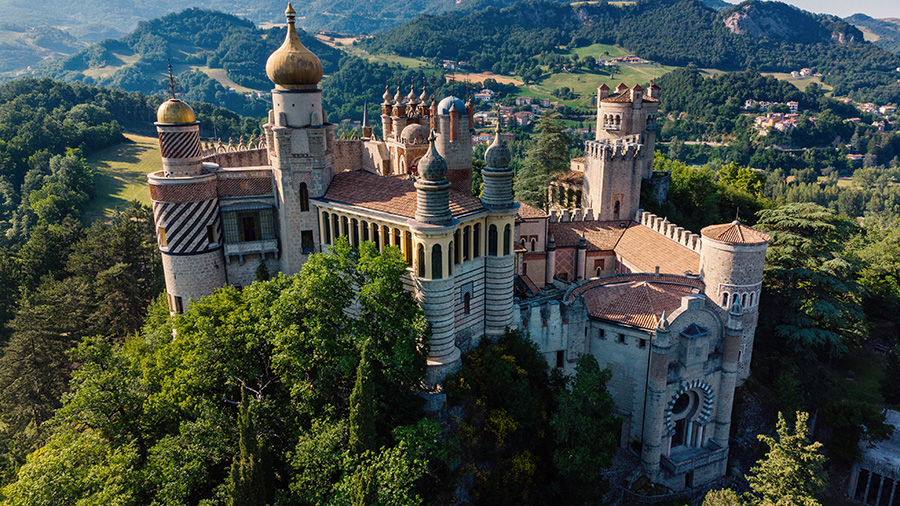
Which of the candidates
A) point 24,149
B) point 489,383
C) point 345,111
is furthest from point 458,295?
point 345,111

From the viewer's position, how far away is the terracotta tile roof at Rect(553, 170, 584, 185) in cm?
6154

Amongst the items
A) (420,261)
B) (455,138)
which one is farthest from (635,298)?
(455,138)

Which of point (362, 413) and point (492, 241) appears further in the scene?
point (492, 241)

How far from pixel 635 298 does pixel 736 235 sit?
786 centimetres

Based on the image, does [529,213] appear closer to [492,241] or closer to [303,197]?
[492,241]

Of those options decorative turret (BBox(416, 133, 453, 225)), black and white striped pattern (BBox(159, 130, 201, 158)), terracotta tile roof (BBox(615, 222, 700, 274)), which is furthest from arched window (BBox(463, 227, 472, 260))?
black and white striped pattern (BBox(159, 130, 201, 158))

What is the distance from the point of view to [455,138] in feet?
125

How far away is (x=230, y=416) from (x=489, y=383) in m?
13.1

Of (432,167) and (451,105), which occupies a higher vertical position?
(451,105)

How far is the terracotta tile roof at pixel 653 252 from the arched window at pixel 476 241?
14570 mm

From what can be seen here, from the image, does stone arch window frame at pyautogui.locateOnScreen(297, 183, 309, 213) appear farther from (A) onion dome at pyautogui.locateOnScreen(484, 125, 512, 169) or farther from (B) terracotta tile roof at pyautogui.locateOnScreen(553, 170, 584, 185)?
(B) terracotta tile roof at pyautogui.locateOnScreen(553, 170, 584, 185)

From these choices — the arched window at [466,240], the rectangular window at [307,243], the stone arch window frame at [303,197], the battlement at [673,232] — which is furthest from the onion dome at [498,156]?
the battlement at [673,232]

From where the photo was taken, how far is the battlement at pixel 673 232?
43906 mm

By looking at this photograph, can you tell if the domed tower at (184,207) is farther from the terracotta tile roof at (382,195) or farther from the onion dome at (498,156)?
the onion dome at (498,156)
